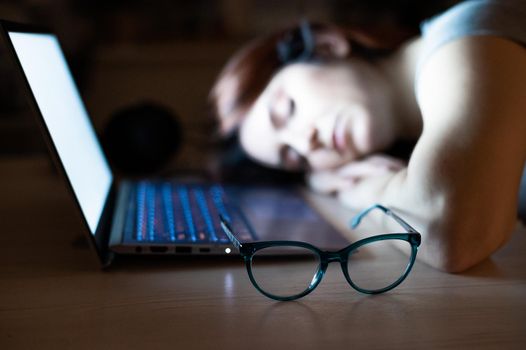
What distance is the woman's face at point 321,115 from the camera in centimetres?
92

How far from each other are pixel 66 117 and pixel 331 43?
0.52 metres

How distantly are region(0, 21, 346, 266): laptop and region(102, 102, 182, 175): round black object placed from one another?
14 centimetres

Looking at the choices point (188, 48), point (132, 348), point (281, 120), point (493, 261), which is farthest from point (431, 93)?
point (188, 48)

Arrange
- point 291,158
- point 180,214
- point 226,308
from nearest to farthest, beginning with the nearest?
point 226,308 < point 180,214 < point 291,158

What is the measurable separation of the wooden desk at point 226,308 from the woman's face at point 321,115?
33 centimetres

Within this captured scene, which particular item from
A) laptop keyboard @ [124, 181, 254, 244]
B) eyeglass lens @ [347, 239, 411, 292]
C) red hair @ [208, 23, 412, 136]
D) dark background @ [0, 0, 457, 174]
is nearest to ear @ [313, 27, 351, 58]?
red hair @ [208, 23, 412, 136]

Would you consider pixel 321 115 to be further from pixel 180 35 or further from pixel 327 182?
pixel 180 35

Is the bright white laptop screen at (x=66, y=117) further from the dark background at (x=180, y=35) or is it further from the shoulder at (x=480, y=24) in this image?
the dark background at (x=180, y=35)

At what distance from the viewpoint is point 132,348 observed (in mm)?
453

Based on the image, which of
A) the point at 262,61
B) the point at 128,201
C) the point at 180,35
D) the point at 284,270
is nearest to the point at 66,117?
the point at 128,201

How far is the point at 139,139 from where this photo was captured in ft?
3.75

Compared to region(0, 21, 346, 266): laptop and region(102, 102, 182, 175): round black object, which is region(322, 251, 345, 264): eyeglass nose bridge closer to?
region(0, 21, 346, 266): laptop

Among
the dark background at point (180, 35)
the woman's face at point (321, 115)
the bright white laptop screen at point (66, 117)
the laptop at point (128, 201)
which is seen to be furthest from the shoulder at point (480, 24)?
the dark background at point (180, 35)

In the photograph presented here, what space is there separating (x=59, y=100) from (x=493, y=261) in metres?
0.58
